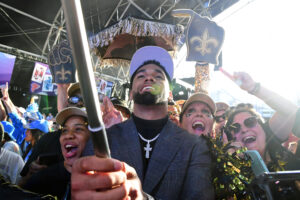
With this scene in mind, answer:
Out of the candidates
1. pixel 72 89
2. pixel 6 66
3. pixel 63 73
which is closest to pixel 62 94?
pixel 72 89

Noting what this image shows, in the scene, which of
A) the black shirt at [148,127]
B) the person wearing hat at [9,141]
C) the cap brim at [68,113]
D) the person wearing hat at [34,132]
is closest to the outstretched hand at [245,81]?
the black shirt at [148,127]

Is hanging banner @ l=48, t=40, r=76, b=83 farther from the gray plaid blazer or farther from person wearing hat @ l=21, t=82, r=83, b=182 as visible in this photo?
the gray plaid blazer

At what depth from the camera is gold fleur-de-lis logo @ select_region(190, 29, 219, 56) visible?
2.65 metres

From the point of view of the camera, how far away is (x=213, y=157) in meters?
1.34

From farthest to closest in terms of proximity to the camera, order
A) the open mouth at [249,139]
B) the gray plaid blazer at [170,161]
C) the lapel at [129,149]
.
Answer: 1. the open mouth at [249,139]
2. the lapel at [129,149]
3. the gray plaid blazer at [170,161]

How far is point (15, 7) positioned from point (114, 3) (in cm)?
377

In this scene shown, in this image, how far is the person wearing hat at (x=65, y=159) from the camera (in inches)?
59.1

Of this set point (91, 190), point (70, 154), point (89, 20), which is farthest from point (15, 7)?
point (91, 190)

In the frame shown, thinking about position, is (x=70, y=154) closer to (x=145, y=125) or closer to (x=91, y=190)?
(x=145, y=125)

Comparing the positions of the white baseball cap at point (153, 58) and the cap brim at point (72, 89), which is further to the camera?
the cap brim at point (72, 89)

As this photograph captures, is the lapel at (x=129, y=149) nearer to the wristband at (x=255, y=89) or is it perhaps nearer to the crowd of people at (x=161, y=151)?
the crowd of people at (x=161, y=151)

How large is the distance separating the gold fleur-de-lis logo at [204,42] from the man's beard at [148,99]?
4.61 ft

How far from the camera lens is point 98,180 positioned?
1.82ft

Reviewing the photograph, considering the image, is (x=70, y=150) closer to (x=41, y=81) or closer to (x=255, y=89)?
(x=255, y=89)
